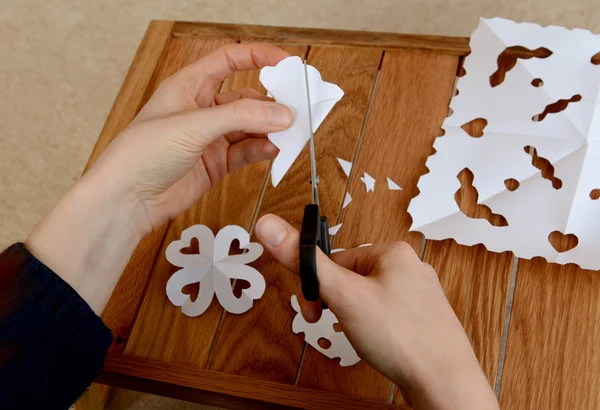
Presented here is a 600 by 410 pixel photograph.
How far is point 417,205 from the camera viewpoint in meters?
0.94

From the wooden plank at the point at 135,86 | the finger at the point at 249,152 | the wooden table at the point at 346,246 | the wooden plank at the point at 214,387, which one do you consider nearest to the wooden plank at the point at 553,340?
the wooden table at the point at 346,246

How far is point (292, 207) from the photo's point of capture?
981 millimetres

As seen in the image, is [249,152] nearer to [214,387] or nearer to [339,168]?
[339,168]

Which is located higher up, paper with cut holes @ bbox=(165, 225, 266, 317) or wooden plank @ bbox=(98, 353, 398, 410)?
paper with cut holes @ bbox=(165, 225, 266, 317)

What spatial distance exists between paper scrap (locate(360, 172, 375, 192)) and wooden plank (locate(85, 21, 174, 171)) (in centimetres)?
41

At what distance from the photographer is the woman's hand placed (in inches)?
29.4

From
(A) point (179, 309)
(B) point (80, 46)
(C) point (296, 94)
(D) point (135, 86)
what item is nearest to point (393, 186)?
(C) point (296, 94)

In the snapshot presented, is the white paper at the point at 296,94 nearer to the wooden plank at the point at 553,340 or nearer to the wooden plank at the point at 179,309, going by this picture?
the wooden plank at the point at 179,309

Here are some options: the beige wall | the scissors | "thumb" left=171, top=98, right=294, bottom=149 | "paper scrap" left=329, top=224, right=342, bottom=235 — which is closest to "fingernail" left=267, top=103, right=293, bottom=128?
"thumb" left=171, top=98, right=294, bottom=149

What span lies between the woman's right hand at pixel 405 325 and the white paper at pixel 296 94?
144 millimetres

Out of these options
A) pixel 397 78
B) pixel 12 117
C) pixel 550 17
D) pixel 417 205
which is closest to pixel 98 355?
pixel 417 205

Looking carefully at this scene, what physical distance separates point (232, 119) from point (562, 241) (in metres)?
0.50

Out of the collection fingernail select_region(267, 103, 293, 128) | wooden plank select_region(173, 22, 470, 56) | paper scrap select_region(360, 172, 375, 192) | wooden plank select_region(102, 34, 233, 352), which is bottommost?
wooden plank select_region(102, 34, 233, 352)

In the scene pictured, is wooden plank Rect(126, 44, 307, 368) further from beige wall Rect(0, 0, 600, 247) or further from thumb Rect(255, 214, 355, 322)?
beige wall Rect(0, 0, 600, 247)
